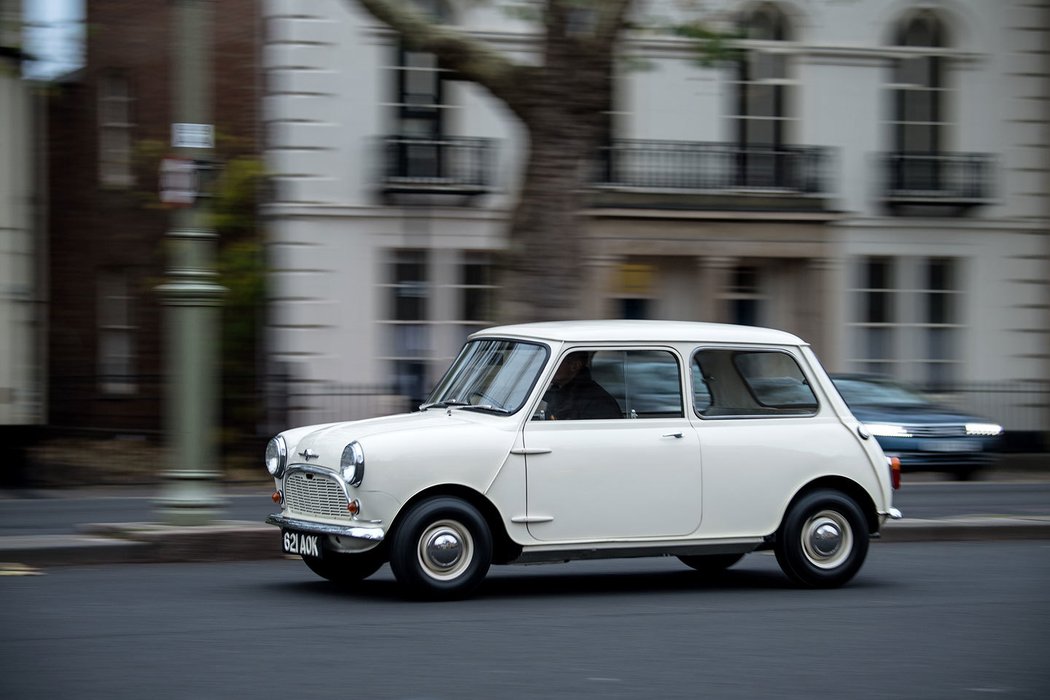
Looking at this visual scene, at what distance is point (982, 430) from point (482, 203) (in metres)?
8.65

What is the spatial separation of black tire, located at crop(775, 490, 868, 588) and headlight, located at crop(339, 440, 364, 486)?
9.17 ft

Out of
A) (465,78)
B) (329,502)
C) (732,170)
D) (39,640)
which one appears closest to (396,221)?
(732,170)

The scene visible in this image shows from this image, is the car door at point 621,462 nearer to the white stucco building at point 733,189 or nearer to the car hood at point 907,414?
the car hood at point 907,414

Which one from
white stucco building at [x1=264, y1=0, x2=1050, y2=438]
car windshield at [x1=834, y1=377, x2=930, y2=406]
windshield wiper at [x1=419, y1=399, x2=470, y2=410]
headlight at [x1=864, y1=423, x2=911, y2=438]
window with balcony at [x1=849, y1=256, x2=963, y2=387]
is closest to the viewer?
windshield wiper at [x1=419, y1=399, x2=470, y2=410]

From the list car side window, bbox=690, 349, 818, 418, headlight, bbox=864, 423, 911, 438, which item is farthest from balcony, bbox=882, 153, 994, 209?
car side window, bbox=690, 349, 818, 418

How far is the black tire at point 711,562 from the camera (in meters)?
10.4

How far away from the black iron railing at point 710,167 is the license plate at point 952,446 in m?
7.02

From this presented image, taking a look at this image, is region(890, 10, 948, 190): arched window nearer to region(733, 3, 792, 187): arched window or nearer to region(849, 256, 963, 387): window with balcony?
region(849, 256, 963, 387): window with balcony

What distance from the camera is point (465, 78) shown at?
14734 mm

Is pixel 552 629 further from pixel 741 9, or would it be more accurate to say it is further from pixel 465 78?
pixel 741 9

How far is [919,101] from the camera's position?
26250mm

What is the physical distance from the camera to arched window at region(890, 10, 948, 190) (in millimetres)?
26031

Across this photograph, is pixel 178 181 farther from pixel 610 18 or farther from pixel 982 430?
pixel 982 430

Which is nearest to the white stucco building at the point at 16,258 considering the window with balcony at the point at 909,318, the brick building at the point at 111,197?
the brick building at the point at 111,197
